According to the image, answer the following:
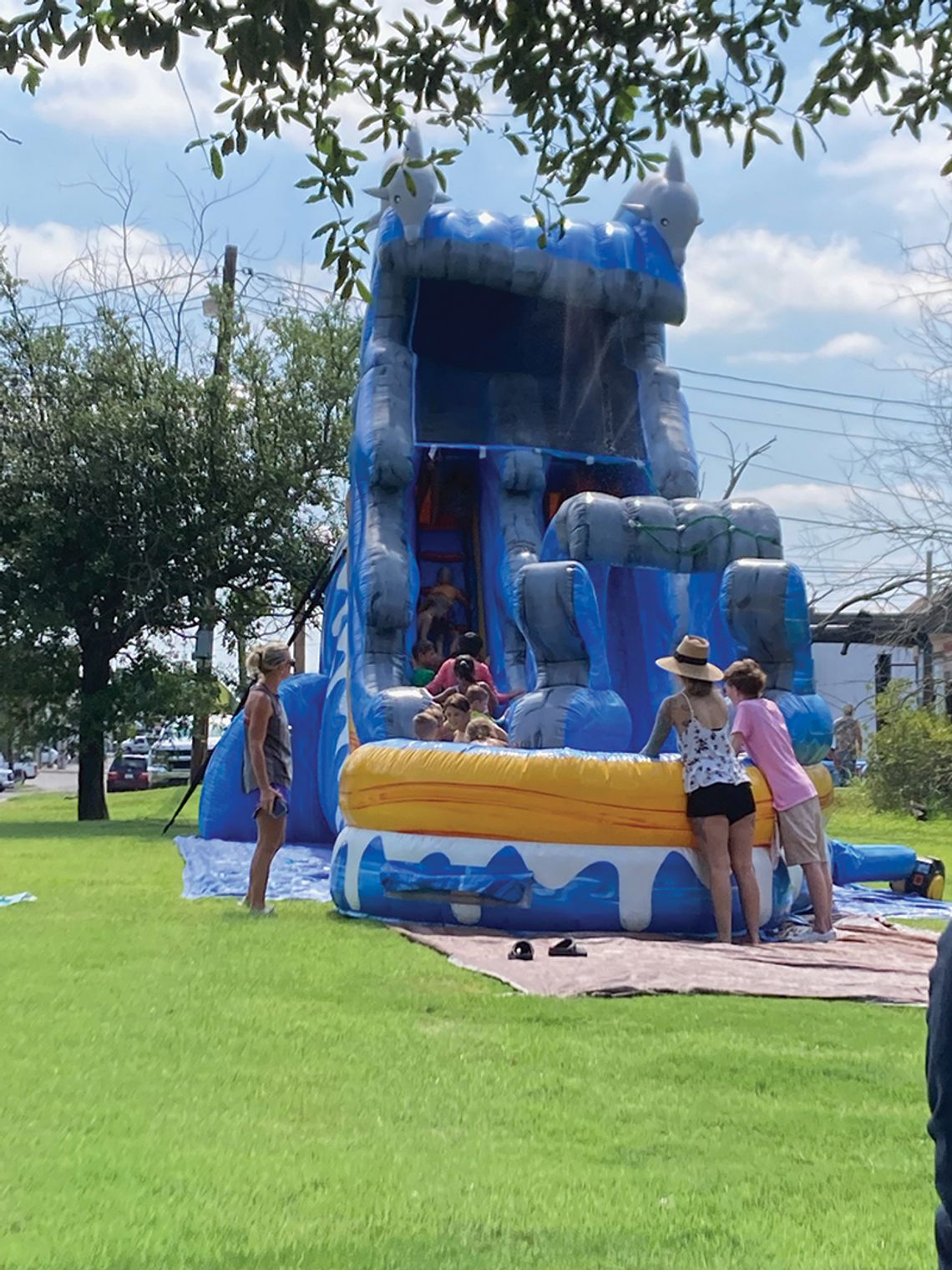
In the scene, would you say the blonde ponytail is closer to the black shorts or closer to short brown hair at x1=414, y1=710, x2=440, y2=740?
short brown hair at x1=414, y1=710, x2=440, y2=740

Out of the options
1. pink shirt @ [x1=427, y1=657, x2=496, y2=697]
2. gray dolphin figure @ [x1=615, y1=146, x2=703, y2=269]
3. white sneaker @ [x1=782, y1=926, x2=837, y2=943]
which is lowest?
Answer: white sneaker @ [x1=782, y1=926, x2=837, y2=943]

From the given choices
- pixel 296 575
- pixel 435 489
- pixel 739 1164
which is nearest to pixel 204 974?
pixel 739 1164

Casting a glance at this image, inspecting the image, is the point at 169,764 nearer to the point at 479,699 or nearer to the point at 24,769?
the point at 24,769

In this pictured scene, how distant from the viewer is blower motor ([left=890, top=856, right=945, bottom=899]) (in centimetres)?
916

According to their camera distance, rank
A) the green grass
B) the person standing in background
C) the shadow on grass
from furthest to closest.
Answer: the person standing in background
the shadow on grass
the green grass

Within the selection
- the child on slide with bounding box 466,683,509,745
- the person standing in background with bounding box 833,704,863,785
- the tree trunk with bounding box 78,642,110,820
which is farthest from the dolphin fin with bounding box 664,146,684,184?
the tree trunk with bounding box 78,642,110,820

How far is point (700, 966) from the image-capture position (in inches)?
213

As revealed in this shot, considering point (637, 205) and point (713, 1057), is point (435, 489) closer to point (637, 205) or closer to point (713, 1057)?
point (637, 205)

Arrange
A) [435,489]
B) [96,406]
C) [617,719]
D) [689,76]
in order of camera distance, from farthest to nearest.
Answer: [96,406] → [435,489] → [617,719] → [689,76]

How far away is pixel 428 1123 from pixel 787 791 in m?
3.84

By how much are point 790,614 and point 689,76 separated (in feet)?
16.0

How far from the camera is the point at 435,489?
12.8m

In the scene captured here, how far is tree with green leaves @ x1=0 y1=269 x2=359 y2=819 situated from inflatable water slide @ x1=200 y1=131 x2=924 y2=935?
4.37 meters

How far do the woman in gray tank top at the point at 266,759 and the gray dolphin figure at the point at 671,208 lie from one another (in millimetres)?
6612
